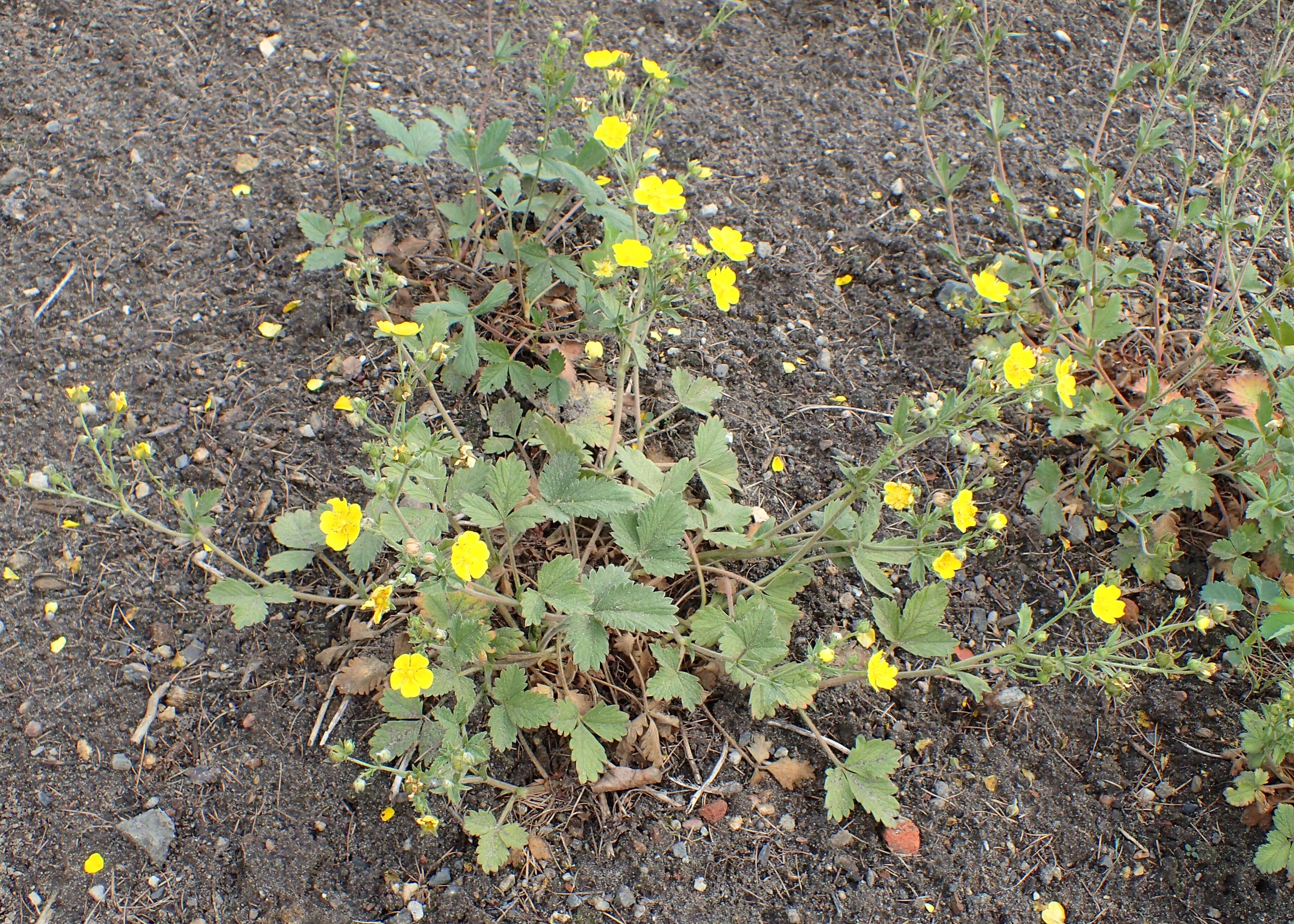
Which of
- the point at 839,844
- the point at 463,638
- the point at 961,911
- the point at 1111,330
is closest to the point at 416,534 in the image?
the point at 463,638

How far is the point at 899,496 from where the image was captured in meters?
1.97

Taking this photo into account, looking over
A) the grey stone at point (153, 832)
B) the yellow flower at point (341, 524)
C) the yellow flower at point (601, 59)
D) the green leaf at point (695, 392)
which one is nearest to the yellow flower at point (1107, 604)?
the green leaf at point (695, 392)

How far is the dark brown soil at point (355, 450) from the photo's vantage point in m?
2.02

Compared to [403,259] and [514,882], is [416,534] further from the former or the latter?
[403,259]

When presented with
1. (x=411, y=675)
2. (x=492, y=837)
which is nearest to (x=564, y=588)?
(x=411, y=675)

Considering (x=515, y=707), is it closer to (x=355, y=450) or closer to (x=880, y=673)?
(x=880, y=673)

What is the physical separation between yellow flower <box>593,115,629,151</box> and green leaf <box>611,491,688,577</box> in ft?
2.72

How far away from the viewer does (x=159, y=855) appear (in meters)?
2.00

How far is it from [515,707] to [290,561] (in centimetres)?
62

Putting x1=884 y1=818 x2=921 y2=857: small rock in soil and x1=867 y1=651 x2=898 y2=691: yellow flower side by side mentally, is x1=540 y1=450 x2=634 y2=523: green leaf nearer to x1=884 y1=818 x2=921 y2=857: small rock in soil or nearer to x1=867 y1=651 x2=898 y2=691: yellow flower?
x1=867 y1=651 x2=898 y2=691: yellow flower

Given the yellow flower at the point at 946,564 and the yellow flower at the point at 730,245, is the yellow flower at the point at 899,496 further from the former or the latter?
the yellow flower at the point at 730,245

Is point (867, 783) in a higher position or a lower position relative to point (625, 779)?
higher

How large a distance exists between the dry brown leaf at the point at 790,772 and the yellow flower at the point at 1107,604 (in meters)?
0.76

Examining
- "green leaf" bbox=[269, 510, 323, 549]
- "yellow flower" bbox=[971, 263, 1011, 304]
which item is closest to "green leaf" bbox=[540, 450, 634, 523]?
"green leaf" bbox=[269, 510, 323, 549]
